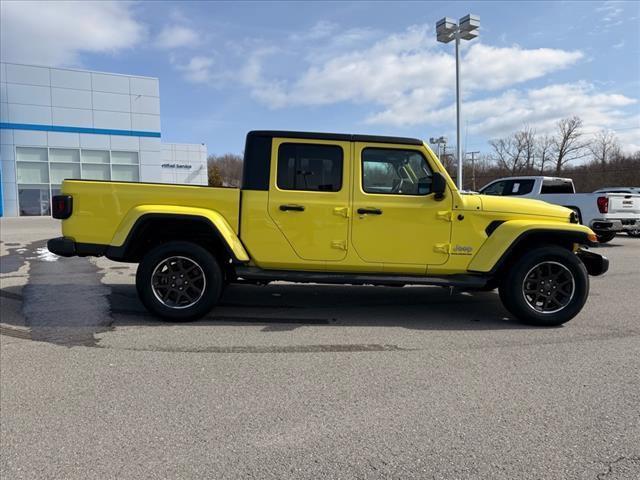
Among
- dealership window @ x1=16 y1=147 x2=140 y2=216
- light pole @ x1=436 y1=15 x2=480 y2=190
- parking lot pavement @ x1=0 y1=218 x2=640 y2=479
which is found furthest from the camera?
dealership window @ x1=16 y1=147 x2=140 y2=216

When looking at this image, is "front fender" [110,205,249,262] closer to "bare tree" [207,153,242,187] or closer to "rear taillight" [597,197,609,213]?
"bare tree" [207,153,242,187]

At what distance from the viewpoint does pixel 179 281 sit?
214 inches

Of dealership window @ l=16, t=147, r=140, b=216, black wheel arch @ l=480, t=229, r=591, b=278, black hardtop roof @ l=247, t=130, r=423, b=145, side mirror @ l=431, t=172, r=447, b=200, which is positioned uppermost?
dealership window @ l=16, t=147, r=140, b=216

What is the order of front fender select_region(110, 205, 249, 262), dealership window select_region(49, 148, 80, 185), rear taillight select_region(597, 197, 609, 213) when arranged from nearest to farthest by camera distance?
1. front fender select_region(110, 205, 249, 262)
2. rear taillight select_region(597, 197, 609, 213)
3. dealership window select_region(49, 148, 80, 185)

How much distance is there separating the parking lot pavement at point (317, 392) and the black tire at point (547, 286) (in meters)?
0.19

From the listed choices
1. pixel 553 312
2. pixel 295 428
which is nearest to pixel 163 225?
pixel 295 428

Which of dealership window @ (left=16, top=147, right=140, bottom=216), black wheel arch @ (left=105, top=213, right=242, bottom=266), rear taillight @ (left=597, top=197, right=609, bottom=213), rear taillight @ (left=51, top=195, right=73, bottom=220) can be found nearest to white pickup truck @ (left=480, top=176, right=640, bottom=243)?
rear taillight @ (left=597, top=197, right=609, bottom=213)

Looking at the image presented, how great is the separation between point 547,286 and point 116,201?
4.97 metres

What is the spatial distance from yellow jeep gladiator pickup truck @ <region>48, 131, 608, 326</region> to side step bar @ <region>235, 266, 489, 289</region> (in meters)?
0.01

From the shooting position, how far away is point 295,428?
3.12 metres

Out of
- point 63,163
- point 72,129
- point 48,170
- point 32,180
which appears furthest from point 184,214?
point 32,180

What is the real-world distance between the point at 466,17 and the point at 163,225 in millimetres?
17528

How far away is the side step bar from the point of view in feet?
17.7

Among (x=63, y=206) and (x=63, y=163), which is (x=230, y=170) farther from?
(x=63, y=206)
